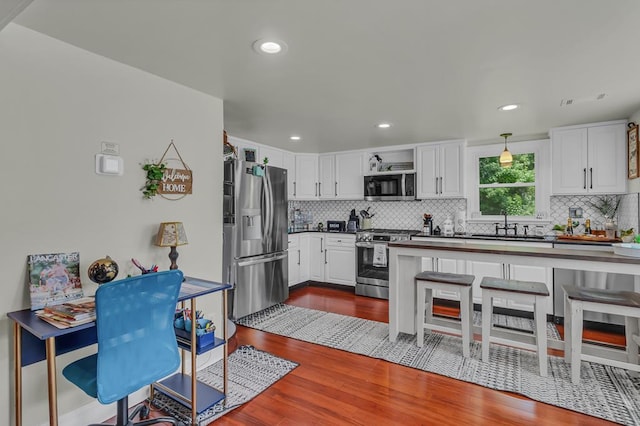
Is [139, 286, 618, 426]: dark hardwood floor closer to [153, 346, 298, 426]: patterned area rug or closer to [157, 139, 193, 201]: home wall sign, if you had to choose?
[153, 346, 298, 426]: patterned area rug

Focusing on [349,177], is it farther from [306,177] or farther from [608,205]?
[608,205]

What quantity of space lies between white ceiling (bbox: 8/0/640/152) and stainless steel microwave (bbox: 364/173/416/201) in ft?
5.12

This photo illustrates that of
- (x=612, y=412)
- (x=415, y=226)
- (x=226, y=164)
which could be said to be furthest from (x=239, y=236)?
(x=612, y=412)

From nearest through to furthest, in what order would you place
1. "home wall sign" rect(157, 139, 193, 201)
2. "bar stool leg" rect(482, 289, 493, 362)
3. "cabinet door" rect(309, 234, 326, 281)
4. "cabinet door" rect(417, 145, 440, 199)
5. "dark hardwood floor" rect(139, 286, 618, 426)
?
"dark hardwood floor" rect(139, 286, 618, 426)
"home wall sign" rect(157, 139, 193, 201)
"bar stool leg" rect(482, 289, 493, 362)
"cabinet door" rect(417, 145, 440, 199)
"cabinet door" rect(309, 234, 326, 281)

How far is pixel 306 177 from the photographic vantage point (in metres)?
5.70

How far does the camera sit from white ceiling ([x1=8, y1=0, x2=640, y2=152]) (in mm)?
1620

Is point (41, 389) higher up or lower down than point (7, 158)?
lower down

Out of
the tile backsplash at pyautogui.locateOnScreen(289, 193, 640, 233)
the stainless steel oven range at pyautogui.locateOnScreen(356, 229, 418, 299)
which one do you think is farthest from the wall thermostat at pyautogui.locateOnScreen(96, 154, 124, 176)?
the tile backsplash at pyautogui.locateOnScreen(289, 193, 640, 233)

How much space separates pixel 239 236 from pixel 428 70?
8.48 feet

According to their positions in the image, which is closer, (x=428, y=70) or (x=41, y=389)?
(x=41, y=389)

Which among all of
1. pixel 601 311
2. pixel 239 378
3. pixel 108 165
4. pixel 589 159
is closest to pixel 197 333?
pixel 239 378

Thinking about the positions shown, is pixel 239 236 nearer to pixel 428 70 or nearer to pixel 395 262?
pixel 395 262

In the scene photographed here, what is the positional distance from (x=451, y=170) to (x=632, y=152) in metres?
1.87

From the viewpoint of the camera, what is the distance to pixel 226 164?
3.64m
